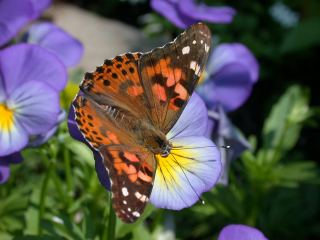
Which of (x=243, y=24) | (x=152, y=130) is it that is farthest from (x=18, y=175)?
(x=243, y=24)

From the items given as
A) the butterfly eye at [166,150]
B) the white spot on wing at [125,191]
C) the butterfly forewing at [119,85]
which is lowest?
the butterfly eye at [166,150]

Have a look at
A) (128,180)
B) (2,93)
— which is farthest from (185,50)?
(2,93)

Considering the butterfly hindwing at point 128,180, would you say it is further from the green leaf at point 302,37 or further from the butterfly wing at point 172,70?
the green leaf at point 302,37

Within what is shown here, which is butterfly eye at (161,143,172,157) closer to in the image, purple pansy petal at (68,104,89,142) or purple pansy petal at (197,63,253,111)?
purple pansy petal at (68,104,89,142)

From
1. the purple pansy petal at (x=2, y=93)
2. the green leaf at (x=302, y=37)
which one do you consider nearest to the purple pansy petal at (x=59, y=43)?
the purple pansy petal at (x=2, y=93)

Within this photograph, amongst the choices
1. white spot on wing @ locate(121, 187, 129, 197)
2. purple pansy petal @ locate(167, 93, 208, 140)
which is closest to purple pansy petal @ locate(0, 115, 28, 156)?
purple pansy petal @ locate(167, 93, 208, 140)

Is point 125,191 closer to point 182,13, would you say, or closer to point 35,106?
point 35,106

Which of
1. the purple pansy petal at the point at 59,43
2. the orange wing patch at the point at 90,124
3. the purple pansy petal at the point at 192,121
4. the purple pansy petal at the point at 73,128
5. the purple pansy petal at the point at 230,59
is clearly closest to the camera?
the orange wing patch at the point at 90,124
